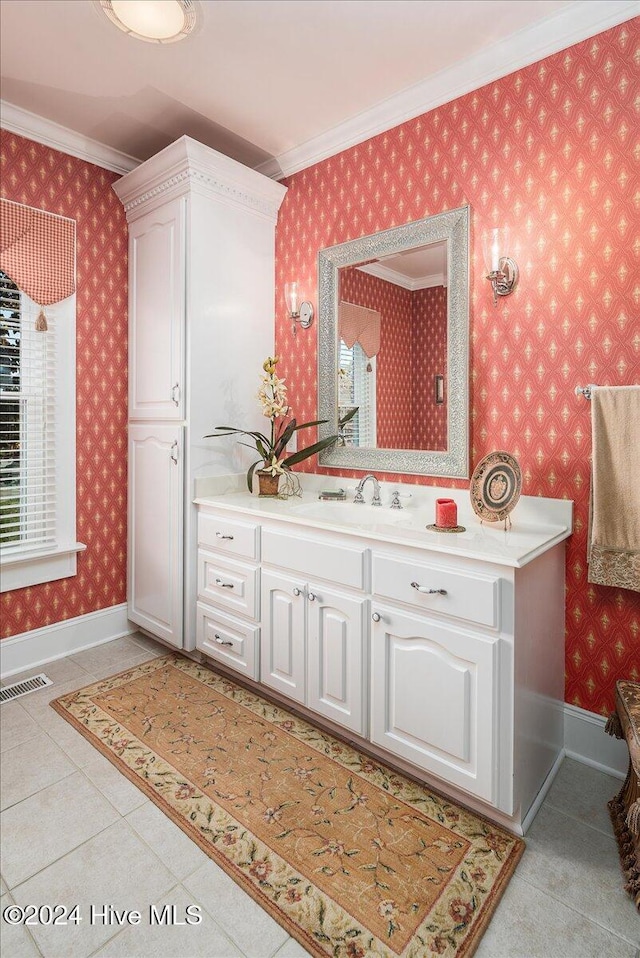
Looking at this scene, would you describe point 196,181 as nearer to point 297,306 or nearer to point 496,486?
point 297,306

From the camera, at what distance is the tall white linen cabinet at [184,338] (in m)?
2.57

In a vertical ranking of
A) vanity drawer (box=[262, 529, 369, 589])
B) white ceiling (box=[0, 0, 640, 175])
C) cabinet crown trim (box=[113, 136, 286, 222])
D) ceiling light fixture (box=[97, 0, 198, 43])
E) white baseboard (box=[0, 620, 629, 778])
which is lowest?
white baseboard (box=[0, 620, 629, 778])

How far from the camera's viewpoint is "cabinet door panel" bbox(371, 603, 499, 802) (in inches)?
61.6

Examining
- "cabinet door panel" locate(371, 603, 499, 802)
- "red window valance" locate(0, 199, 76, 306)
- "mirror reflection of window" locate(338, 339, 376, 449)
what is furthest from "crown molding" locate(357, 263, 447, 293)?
"red window valance" locate(0, 199, 76, 306)

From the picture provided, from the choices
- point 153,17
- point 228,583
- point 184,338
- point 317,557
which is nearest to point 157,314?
point 184,338

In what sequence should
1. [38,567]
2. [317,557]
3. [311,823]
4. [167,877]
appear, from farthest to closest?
[38,567] → [317,557] → [311,823] → [167,877]

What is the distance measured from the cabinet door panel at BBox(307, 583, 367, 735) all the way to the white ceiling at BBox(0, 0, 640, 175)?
209 cm

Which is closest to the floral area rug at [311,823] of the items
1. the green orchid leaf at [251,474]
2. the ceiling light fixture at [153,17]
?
the green orchid leaf at [251,474]

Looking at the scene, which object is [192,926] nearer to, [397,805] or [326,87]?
[397,805]

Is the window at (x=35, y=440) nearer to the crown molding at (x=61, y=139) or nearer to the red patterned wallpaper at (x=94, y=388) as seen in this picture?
the red patterned wallpaper at (x=94, y=388)

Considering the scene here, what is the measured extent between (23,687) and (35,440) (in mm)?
1198

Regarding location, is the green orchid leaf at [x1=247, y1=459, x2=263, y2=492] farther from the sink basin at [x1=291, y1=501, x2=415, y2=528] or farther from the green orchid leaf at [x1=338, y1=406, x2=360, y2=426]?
the green orchid leaf at [x1=338, y1=406, x2=360, y2=426]

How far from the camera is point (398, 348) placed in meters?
2.37

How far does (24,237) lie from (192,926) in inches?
111
